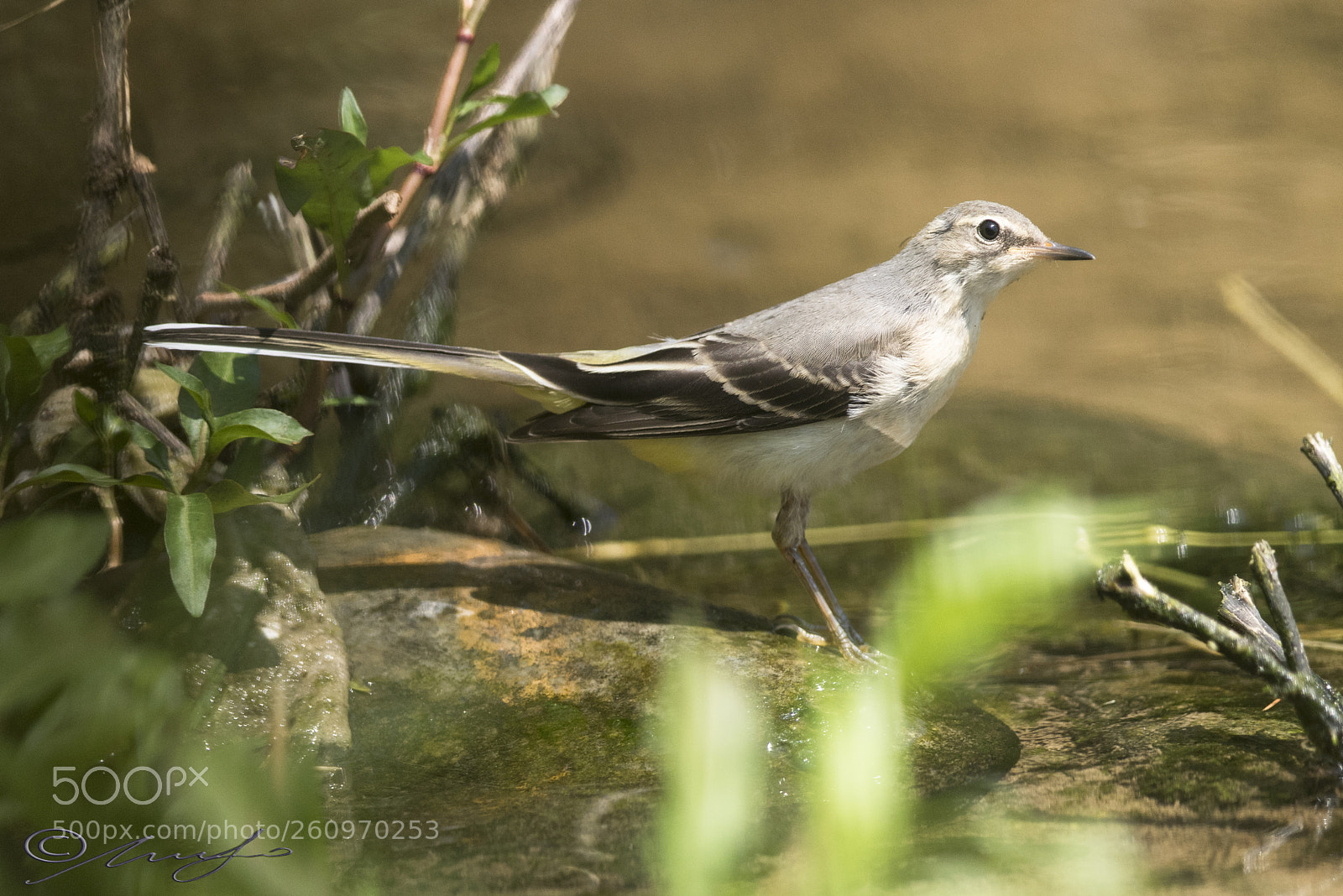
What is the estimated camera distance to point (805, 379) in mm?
3748

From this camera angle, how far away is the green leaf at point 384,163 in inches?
132

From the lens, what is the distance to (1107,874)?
1.98 meters

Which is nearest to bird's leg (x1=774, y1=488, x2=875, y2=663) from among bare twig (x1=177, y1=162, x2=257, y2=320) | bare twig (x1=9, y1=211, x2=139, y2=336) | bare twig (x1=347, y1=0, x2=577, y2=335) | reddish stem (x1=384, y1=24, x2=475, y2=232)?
reddish stem (x1=384, y1=24, x2=475, y2=232)

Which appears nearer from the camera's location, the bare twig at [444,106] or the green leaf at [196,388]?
the green leaf at [196,388]

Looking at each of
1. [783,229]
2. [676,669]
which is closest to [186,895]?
[676,669]

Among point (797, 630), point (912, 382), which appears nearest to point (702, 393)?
point (912, 382)

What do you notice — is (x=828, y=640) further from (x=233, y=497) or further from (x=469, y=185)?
(x=469, y=185)

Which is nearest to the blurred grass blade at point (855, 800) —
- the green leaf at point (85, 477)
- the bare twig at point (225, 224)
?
the green leaf at point (85, 477)

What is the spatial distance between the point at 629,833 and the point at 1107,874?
93cm

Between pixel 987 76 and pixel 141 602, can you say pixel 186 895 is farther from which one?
pixel 987 76

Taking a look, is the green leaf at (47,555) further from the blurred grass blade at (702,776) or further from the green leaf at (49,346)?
the blurred grass blade at (702,776)

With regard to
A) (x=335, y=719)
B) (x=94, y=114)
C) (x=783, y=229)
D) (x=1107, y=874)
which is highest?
(x=783, y=229)

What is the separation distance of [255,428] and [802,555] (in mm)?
2011
